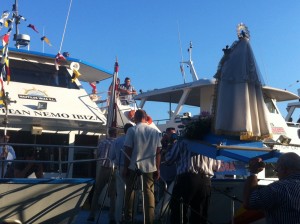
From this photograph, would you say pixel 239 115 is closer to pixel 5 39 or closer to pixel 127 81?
pixel 5 39

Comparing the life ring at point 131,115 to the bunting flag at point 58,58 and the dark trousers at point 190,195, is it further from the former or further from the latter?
the dark trousers at point 190,195

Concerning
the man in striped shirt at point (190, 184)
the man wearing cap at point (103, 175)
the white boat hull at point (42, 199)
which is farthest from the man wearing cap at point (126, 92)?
the man in striped shirt at point (190, 184)

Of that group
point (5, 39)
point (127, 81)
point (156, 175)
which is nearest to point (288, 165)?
point (156, 175)

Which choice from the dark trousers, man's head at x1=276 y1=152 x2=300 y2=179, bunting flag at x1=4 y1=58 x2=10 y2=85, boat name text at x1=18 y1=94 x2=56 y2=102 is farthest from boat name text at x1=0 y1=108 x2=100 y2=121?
man's head at x1=276 y1=152 x2=300 y2=179

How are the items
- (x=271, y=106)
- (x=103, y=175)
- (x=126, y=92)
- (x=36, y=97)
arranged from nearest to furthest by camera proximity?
(x=103, y=175)
(x=36, y=97)
(x=271, y=106)
(x=126, y=92)

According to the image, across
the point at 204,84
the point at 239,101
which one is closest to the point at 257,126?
the point at 239,101

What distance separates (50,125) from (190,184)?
172 inches

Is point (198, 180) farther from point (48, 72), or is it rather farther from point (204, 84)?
point (204, 84)

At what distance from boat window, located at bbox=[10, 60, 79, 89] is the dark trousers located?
17.8ft

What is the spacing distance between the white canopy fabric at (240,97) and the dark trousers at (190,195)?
74 cm

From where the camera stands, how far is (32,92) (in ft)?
31.4

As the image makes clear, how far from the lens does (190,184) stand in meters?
5.61

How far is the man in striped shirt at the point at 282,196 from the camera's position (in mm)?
3438

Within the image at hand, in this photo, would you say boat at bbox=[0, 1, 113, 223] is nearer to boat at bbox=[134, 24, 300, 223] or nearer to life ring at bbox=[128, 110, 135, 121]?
life ring at bbox=[128, 110, 135, 121]
